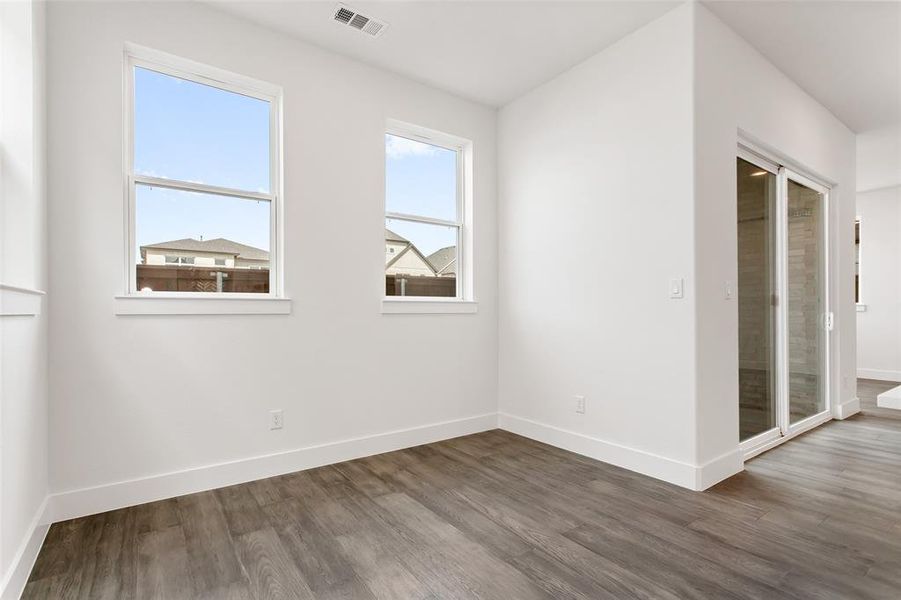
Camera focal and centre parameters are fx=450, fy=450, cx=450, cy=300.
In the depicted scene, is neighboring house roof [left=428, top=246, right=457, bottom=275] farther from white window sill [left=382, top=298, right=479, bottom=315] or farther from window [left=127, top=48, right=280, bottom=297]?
window [left=127, top=48, right=280, bottom=297]

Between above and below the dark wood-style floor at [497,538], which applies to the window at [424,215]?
above

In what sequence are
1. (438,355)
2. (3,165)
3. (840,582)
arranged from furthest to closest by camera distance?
(438,355) < (3,165) < (840,582)

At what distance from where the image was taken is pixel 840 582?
1.80 metres

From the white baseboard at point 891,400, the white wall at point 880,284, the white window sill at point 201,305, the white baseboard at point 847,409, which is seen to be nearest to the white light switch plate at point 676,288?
the white baseboard at point 891,400

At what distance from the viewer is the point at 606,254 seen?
10.7 ft

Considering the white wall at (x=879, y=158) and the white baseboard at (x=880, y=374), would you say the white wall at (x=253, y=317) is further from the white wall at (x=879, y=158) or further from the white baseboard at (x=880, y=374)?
the white baseboard at (x=880, y=374)

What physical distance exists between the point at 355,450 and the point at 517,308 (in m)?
1.81

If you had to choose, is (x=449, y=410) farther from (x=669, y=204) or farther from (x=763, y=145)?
(x=763, y=145)

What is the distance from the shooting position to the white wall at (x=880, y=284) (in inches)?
263

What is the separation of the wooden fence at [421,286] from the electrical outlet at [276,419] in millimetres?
1196

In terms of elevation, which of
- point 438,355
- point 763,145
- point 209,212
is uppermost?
point 763,145

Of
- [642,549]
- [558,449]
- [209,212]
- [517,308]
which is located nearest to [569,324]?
[517,308]

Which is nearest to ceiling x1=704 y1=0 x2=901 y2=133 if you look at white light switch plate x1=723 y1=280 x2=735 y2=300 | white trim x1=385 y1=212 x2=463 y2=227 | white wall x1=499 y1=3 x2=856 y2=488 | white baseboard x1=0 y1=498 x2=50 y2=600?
white wall x1=499 y1=3 x2=856 y2=488

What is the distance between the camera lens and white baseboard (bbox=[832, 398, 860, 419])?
4434 millimetres
